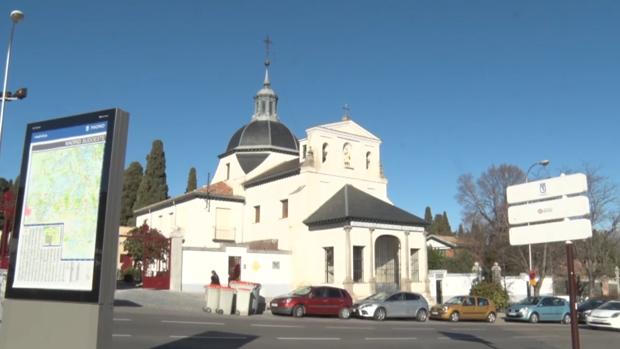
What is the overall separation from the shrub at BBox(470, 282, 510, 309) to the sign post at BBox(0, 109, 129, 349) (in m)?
32.7

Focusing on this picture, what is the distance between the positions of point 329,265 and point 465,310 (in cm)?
1069

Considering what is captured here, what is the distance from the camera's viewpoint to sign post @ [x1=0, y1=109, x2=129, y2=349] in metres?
6.70

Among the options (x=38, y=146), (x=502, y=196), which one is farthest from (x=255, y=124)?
(x=38, y=146)

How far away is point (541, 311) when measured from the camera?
98.2 ft

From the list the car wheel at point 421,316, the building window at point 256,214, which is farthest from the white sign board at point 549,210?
the building window at point 256,214

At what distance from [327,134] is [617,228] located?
24.3 meters

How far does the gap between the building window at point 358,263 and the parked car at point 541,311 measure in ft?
30.1

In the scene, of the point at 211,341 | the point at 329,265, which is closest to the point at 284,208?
the point at 329,265

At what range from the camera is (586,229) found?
833 cm

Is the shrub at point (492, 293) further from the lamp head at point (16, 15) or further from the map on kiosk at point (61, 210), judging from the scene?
the map on kiosk at point (61, 210)

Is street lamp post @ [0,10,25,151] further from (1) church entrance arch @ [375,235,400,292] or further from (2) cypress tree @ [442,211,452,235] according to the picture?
(2) cypress tree @ [442,211,452,235]

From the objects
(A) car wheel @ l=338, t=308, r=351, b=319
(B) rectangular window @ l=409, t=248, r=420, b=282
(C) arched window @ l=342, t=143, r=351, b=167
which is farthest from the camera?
(C) arched window @ l=342, t=143, r=351, b=167

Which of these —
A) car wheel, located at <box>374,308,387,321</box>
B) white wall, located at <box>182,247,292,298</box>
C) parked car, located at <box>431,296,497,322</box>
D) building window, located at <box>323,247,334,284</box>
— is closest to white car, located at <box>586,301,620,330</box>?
parked car, located at <box>431,296,497,322</box>

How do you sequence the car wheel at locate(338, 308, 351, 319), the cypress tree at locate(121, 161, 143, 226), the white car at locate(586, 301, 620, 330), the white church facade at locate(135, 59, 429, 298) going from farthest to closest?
the cypress tree at locate(121, 161, 143, 226) < the white church facade at locate(135, 59, 429, 298) < the car wheel at locate(338, 308, 351, 319) < the white car at locate(586, 301, 620, 330)
